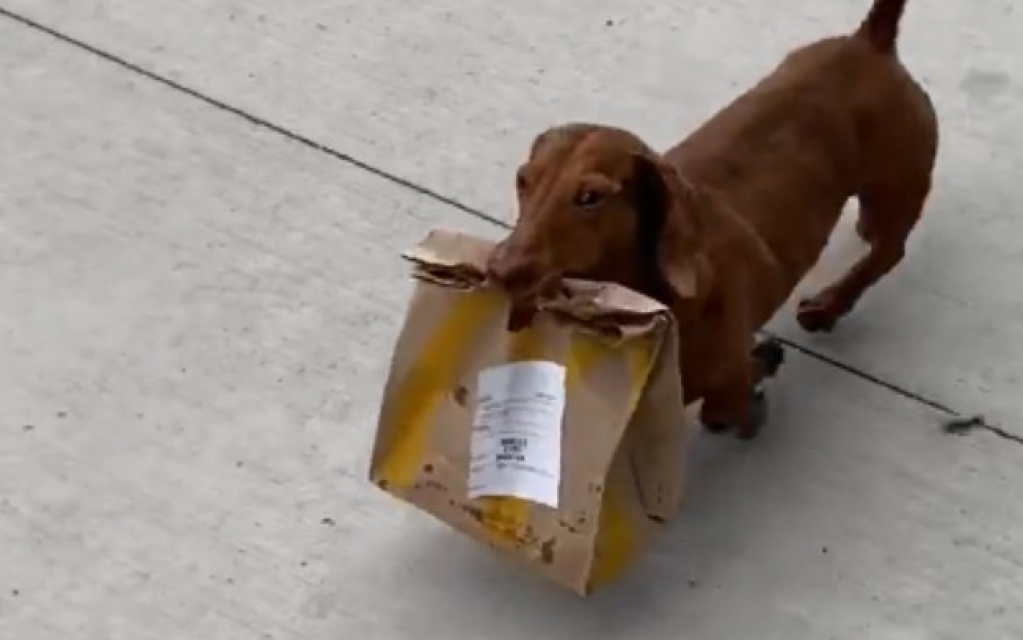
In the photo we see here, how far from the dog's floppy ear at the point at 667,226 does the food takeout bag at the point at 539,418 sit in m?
0.05

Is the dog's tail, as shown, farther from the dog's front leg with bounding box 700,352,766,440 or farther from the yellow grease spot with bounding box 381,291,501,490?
the yellow grease spot with bounding box 381,291,501,490

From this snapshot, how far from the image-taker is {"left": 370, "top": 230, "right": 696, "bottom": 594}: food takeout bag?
1940 mm

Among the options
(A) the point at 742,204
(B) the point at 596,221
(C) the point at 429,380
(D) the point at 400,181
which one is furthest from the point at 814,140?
(D) the point at 400,181

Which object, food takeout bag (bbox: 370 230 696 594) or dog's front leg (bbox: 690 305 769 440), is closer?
food takeout bag (bbox: 370 230 696 594)

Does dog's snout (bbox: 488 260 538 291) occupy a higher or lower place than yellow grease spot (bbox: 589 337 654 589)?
higher

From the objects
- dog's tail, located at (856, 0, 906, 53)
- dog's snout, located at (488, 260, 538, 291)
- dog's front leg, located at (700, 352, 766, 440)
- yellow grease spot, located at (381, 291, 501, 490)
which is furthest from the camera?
dog's tail, located at (856, 0, 906, 53)

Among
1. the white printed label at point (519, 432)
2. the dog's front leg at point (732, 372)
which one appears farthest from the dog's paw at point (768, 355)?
the white printed label at point (519, 432)

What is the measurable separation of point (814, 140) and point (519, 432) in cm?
46

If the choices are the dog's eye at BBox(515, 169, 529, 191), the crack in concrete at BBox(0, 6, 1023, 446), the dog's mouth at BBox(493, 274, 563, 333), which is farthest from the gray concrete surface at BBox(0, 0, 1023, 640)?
the dog's eye at BBox(515, 169, 529, 191)

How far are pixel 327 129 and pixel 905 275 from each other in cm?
74

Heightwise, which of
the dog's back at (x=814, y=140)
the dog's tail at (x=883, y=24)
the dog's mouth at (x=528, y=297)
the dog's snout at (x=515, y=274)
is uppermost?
the dog's tail at (x=883, y=24)

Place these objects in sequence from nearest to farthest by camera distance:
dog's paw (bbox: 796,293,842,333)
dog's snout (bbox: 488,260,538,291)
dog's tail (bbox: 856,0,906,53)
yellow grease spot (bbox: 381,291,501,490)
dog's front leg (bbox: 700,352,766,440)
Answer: dog's snout (bbox: 488,260,538,291), yellow grease spot (bbox: 381,291,501,490), dog's front leg (bbox: 700,352,766,440), dog's tail (bbox: 856,0,906,53), dog's paw (bbox: 796,293,842,333)

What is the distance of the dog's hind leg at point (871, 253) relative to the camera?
2.33 m

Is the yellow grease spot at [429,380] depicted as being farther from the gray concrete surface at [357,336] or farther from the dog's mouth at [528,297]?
the gray concrete surface at [357,336]
